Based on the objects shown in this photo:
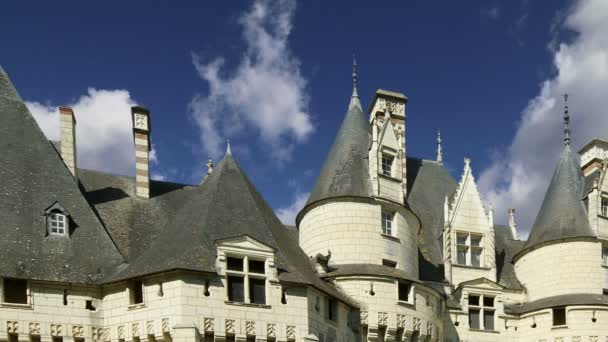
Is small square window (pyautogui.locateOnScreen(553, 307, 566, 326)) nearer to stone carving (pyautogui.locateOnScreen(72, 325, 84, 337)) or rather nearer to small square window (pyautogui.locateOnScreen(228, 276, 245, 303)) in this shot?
small square window (pyautogui.locateOnScreen(228, 276, 245, 303))

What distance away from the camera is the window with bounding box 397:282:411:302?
105ft

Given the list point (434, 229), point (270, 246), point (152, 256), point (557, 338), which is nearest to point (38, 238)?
point (152, 256)

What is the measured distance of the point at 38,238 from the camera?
28469 mm

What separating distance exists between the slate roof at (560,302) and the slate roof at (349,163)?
802cm

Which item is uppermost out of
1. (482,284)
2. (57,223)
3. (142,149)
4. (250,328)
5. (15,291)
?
(142,149)

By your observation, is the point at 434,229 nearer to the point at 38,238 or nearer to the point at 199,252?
the point at 199,252

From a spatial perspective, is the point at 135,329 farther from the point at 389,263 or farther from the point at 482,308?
the point at 482,308

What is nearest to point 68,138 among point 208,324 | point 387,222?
point 208,324

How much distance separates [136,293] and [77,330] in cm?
198

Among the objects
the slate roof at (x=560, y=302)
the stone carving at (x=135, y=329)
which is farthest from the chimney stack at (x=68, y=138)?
the slate roof at (x=560, y=302)

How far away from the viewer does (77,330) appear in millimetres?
27562

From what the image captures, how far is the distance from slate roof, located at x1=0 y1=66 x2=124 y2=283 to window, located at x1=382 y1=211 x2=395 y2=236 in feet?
30.7

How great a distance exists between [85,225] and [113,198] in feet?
11.7

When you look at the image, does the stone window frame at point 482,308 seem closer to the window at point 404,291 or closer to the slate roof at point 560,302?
the slate roof at point 560,302
